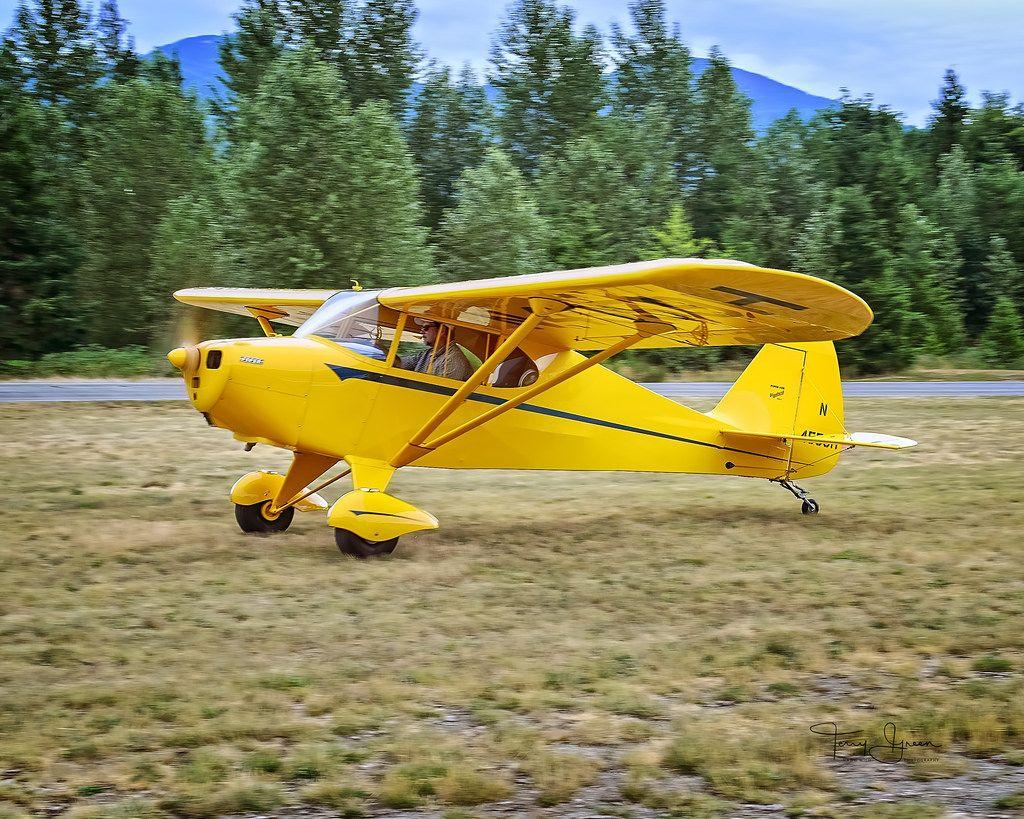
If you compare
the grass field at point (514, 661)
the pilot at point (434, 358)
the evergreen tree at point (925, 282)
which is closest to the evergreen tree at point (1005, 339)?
the evergreen tree at point (925, 282)

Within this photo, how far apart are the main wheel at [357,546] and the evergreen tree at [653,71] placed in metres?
51.0

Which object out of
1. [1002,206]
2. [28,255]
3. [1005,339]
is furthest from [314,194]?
[1002,206]

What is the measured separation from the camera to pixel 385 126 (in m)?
33.8

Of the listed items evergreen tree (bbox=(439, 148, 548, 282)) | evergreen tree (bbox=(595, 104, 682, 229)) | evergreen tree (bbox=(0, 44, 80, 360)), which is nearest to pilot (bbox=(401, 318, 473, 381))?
evergreen tree (bbox=(0, 44, 80, 360))

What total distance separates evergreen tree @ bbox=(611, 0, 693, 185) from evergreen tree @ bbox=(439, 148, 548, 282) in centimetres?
2214

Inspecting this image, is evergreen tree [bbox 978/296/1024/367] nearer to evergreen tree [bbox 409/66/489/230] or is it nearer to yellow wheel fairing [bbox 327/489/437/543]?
evergreen tree [bbox 409/66/489/230]

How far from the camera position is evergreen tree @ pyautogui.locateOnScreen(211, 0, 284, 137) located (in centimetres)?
4744

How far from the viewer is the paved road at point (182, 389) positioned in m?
20.9

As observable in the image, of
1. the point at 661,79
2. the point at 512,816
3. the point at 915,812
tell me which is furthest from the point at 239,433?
the point at 661,79

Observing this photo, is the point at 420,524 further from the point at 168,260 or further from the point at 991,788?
the point at 168,260

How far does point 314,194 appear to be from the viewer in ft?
102

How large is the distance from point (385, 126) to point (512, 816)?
1275 inches

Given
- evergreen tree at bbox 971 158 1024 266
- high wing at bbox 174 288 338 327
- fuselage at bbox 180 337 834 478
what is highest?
evergreen tree at bbox 971 158 1024 266

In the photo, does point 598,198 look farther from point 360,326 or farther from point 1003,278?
point 360,326
